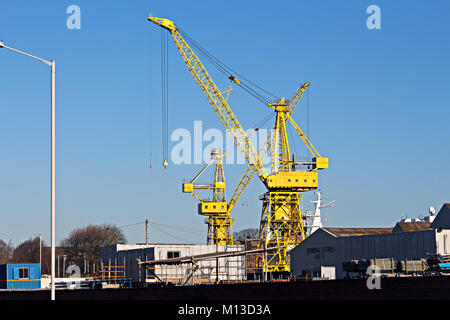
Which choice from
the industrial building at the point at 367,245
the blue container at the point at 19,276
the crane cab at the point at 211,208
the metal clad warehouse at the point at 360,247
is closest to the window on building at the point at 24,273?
the blue container at the point at 19,276

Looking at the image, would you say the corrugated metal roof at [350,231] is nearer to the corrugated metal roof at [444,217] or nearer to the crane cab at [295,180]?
the corrugated metal roof at [444,217]

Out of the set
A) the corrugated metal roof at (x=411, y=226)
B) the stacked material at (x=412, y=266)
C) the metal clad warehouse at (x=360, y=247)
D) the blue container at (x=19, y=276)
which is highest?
the corrugated metal roof at (x=411, y=226)

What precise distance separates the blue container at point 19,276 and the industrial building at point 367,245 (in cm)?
3748

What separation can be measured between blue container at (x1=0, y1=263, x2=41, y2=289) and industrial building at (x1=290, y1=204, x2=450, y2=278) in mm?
37480

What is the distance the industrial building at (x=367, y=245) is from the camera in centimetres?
8869

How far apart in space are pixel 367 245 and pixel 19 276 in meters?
47.7

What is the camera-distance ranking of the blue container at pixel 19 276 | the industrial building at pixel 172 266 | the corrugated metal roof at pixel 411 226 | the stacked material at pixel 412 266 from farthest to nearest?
the corrugated metal roof at pixel 411 226 < the industrial building at pixel 172 266 < the blue container at pixel 19 276 < the stacked material at pixel 412 266

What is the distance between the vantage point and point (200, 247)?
11556cm

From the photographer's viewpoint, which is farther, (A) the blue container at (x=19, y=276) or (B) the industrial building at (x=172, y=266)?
(B) the industrial building at (x=172, y=266)

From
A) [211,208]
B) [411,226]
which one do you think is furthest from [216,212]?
[411,226]

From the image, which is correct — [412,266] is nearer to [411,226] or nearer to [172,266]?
[172,266]

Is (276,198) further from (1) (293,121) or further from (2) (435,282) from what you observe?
(2) (435,282)

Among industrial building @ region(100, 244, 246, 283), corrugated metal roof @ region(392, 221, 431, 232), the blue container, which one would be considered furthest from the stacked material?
the blue container
